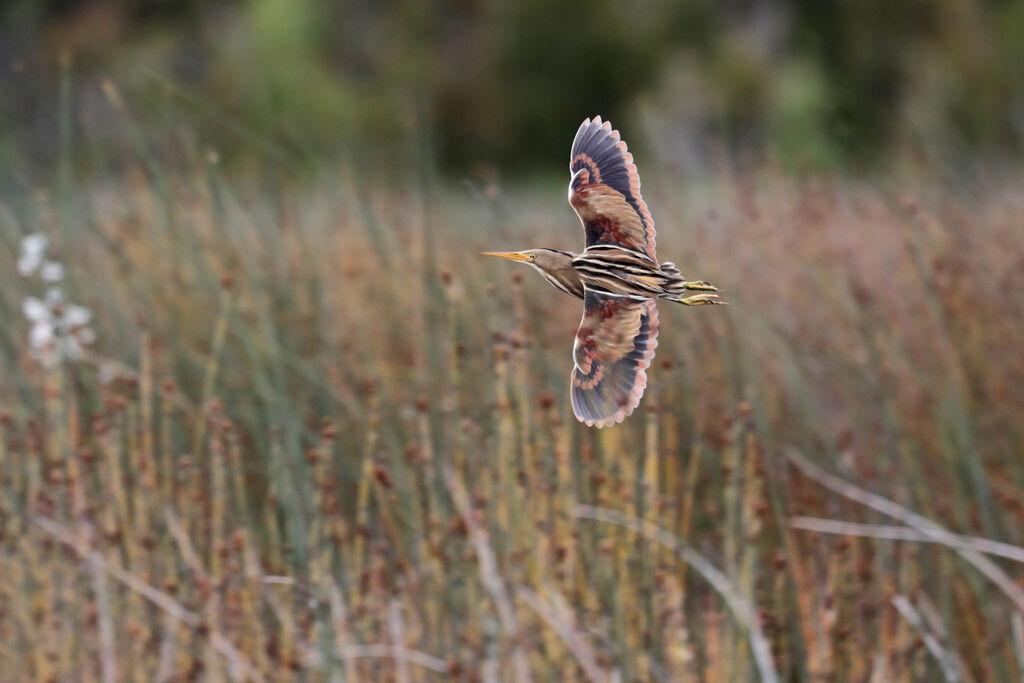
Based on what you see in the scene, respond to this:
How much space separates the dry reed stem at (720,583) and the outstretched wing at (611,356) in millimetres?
1352

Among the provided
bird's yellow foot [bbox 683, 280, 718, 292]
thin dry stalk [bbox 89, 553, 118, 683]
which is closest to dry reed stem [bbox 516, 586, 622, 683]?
thin dry stalk [bbox 89, 553, 118, 683]

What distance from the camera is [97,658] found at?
254 cm

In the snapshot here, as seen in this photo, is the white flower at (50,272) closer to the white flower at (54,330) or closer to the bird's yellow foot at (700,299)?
the white flower at (54,330)

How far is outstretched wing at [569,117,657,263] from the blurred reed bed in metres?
0.64

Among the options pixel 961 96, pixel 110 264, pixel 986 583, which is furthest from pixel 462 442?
pixel 961 96

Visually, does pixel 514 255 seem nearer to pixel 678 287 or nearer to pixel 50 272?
pixel 678 287

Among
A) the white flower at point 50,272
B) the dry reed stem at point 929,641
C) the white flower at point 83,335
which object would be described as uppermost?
the white flower at point 50,272

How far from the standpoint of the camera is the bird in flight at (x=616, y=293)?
83 cm

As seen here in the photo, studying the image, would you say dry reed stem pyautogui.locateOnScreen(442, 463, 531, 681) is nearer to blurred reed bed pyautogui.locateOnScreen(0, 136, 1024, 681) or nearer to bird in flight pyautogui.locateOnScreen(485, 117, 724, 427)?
blurred reed bed pyautogui.locateOnScreen(0, 136, 1024, 681)

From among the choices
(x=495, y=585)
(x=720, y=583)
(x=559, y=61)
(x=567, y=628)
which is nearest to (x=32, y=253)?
(x=495, y=585)

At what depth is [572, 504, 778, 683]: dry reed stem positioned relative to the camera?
2.12 meters

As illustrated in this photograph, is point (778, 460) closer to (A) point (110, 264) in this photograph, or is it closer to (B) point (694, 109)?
(A) point (110, 264)

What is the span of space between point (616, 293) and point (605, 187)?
0.15 meters

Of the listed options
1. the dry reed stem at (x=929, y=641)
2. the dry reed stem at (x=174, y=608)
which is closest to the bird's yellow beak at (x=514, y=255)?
the dry reed stem at (x=174, y=608)
